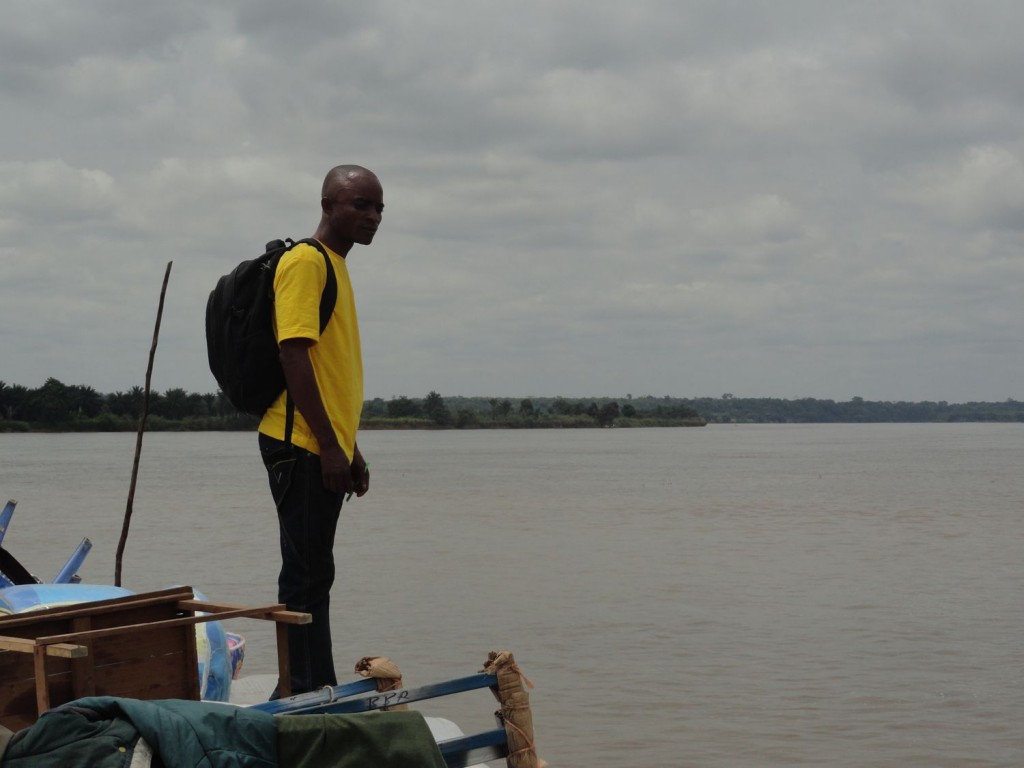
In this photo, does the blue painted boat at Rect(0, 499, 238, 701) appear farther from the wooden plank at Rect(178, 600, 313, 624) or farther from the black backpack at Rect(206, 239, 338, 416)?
the black backpack at Rect(206, 239, 338, 416)

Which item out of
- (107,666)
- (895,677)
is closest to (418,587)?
(895,677)

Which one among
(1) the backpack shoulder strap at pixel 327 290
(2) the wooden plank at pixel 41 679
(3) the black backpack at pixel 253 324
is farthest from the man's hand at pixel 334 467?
(2) the wooden plank at pixel 41 679

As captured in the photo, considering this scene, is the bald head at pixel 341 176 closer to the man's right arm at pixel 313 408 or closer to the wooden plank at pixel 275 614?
the man's right arm at pixel 313 408

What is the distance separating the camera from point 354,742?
359 cm

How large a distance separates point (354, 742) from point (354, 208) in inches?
77.9

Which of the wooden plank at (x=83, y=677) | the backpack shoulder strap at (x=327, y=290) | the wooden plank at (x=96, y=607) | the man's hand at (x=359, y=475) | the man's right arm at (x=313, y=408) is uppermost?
the backpack shoulder strap at (x=327, y=290)

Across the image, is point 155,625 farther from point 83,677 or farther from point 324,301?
point 324,301

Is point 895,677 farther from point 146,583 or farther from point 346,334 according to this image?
point 146,583

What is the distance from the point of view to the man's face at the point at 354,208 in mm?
4621

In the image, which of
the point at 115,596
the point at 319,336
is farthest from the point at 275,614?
the point at 115,596

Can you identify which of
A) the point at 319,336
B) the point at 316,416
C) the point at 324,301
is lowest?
the point at 316,416

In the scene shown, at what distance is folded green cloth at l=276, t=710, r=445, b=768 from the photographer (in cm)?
353

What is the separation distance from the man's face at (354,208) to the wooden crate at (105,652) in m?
1.40

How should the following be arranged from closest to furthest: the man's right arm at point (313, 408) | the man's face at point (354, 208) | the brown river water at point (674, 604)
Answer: the man's right arm at point (313, 408) < the man's face at point (354, 208) < the brown river water at point (674, 604)
